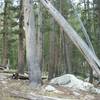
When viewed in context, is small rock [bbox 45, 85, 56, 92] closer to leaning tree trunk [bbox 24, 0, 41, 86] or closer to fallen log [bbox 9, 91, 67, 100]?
leaning tree trunk [bbox 24, 0, 41, 86]

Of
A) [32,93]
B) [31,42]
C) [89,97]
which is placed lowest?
[89,97]

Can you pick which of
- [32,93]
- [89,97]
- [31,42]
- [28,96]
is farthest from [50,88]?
[31,42]

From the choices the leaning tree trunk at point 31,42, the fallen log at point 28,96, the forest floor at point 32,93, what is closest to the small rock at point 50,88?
the forest floor at point 32,93

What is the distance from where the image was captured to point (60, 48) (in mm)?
27734

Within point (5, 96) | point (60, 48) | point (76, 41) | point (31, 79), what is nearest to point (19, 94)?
point (5, 96)

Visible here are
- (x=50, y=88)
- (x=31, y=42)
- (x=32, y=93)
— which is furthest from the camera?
(x=31, y=42)

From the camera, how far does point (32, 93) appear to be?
1135cm

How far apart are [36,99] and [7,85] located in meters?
2.64

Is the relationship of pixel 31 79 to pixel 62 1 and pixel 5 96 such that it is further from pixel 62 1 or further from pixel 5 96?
pixel 62 1

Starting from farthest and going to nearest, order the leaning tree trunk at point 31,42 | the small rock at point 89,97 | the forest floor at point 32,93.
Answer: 1. the leaning tree trunk at point 31,42
2. the small rock at point 89,97
3. the forest floor at point 32,93

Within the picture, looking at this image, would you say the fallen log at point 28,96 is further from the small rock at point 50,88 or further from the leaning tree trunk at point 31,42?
the leaning tree trunk at point 31,42

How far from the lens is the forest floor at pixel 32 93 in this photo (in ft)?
34.7

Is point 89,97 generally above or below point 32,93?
below

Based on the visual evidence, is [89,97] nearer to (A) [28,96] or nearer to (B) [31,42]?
(A) [28,96]
